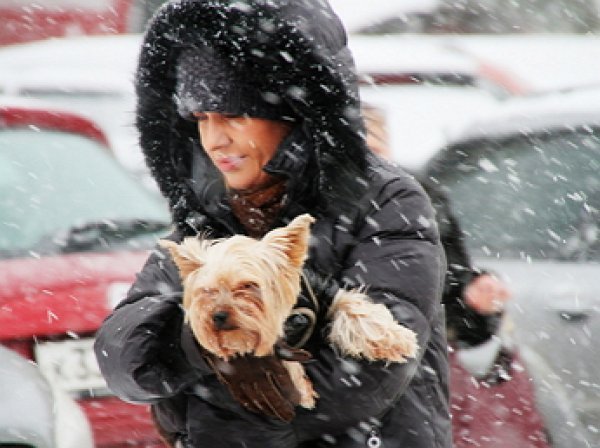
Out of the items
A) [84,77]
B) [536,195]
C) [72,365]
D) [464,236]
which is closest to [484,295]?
[464,236]

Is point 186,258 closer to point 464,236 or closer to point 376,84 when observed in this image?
point 464,236

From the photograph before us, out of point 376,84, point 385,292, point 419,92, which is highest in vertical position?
point 385,292

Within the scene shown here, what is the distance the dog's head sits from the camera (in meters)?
2.15

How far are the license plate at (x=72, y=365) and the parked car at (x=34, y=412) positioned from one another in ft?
1.06

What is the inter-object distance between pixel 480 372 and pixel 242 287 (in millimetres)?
2312

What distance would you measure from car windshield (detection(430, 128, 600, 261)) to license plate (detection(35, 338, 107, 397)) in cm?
156

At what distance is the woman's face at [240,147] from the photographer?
8.27 ft

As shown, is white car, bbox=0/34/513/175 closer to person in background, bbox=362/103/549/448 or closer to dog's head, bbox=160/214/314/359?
person in background, bbox=362/103/549/448

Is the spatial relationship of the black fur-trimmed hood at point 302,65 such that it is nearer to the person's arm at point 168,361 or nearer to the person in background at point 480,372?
the person's arm at point 168,361

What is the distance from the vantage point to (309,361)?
236 centimetres

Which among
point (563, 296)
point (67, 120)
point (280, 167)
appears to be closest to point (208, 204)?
point (280, 167)

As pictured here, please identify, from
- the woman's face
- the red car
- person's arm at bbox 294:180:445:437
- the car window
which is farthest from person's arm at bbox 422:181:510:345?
the car window

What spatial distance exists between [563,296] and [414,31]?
11.5m

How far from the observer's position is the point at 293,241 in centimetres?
223
